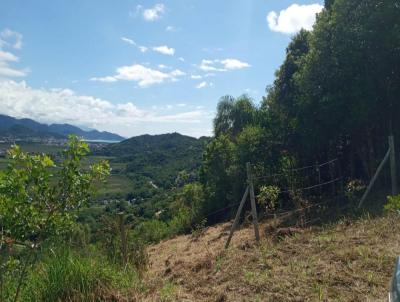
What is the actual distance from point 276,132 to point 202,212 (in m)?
5.93

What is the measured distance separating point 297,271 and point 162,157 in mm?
94352

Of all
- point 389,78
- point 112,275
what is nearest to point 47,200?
point 112,275

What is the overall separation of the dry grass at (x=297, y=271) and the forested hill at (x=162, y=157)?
152ft

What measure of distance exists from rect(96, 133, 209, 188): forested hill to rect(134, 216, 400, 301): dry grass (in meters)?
46.5

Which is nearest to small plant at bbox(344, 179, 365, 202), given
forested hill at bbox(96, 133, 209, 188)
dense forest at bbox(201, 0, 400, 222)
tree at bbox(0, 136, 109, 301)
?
dense forest at bbox(201, 0, 400, 222)

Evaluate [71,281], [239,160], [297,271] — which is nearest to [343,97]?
[239,160]

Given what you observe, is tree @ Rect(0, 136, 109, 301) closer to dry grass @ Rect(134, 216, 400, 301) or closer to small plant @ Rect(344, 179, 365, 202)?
dry grass @ Rect(134, 216, 400, 301)

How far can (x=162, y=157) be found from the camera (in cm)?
9912

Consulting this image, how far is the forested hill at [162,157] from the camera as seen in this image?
75562 millimetres

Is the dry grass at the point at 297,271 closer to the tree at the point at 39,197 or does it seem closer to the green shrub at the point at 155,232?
the tree at the point at 39,197

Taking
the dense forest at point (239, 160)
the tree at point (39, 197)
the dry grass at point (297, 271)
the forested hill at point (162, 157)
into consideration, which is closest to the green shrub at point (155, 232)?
the dense forest at point (239, 160)

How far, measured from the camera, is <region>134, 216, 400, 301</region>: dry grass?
4.77 m

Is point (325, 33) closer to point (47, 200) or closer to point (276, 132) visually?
point (276, 132)

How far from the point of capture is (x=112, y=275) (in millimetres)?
5297
